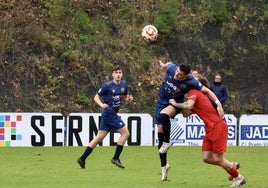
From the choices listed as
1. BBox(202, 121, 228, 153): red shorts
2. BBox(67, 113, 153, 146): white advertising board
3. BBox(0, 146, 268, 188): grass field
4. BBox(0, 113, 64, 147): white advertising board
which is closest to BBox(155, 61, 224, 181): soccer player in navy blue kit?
BBox(202, 121, 228, 153): red shorts

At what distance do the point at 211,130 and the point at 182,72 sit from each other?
3.43ft

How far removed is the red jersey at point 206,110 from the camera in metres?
12.8

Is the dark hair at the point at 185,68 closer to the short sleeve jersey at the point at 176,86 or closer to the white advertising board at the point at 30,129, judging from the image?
the short sleeve jersey at the point at 176,86

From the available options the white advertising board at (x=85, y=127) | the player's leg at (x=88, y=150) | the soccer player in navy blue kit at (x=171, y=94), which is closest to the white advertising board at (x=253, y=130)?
the white advertising board at (x=85, y=127)

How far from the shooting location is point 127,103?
25969 millimetres

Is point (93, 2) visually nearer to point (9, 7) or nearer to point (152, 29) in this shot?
point (9, 7)

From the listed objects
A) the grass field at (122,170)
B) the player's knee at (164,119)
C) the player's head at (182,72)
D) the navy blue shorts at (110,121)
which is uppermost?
the player's head at (182,72)

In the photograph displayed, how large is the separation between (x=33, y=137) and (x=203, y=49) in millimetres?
7569

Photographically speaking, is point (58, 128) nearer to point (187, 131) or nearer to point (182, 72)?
point (187, 131)

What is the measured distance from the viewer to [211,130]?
12750mm

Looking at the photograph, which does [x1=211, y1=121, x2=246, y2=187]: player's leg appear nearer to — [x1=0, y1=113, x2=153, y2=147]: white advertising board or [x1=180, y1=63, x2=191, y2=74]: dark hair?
[x1=180, y1=63, x2=191, y2=74]: dark hair

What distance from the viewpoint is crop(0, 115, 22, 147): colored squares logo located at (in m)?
22.7

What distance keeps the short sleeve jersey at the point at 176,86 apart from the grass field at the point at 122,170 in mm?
1458

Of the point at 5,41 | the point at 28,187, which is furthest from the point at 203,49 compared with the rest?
the point at 28,187
